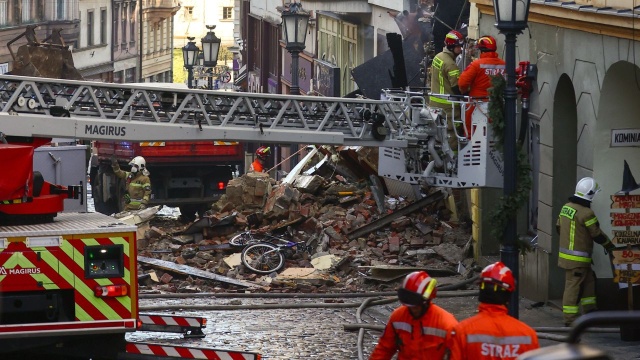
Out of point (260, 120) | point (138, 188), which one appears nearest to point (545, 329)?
point (260, 120)

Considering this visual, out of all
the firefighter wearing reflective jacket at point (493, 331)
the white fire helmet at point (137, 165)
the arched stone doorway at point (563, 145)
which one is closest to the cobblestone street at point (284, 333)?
the arched stone doorway at point (563, 145)

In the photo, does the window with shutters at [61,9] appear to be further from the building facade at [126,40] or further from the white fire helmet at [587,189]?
the white fire helmet at [587,189]

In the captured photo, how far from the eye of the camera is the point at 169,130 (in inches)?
647

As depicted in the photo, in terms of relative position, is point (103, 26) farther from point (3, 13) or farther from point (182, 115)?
point (182, 115)

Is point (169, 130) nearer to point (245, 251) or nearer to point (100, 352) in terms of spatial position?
point (245, 251)

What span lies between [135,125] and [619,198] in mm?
5898

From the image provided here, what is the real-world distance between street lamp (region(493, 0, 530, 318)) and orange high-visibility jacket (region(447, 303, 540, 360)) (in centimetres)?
388

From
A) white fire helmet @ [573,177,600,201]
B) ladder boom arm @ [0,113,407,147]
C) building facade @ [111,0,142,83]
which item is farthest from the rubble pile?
building facade @ [111,0,142,83]

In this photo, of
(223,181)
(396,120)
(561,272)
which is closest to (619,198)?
(561,272)

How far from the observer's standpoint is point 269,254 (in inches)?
Result: 760

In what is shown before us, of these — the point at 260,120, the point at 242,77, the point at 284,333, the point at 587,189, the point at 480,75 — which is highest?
the point at 242,77

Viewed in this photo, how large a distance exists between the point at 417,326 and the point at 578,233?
5.81m

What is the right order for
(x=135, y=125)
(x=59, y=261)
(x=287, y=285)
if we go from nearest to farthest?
(x=59, y=261) → (x=135, y=125) → (x=287, y=285)

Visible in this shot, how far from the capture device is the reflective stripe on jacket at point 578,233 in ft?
43.3
